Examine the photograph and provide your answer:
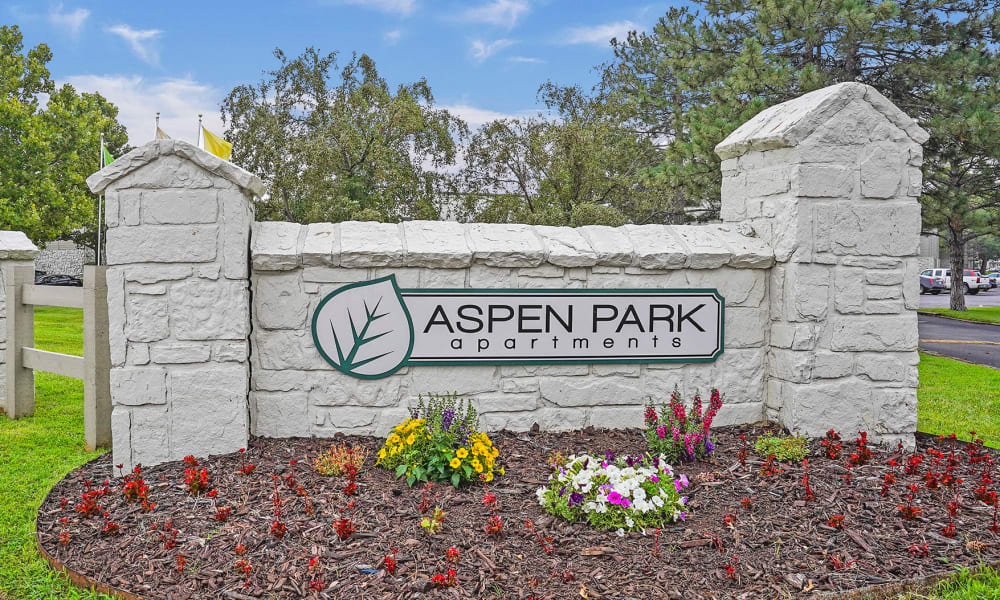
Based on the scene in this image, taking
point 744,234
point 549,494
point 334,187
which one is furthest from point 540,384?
point 334,187

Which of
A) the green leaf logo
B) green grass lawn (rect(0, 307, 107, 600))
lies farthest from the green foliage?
green grass lawn (rect(0, 307, 107, 600))

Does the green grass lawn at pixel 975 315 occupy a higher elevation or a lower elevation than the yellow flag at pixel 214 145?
lower

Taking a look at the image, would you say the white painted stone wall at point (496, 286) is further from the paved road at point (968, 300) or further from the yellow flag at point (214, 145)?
the paved road at point (968, 300)

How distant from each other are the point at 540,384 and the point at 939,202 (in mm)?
11833

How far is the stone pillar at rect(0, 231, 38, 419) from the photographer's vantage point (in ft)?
19.2

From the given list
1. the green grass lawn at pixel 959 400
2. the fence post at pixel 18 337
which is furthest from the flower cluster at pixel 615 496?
the fence post at pixel 18 337

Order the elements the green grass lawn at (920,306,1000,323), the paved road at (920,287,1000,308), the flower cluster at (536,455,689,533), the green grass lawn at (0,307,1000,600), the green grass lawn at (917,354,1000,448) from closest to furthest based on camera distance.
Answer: the green grass lawn at (0,307,1000,600) → the flower cluster at (536,455,689,533) → the green grass lawn at (917,354,1000,448) → the green grass lawn at (920,306,1000,323) → the paved road at (920,287,1000,308)

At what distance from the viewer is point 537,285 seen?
427 centimetres

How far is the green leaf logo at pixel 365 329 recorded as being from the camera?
4.08 metres

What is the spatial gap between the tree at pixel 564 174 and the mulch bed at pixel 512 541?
23.0 ft

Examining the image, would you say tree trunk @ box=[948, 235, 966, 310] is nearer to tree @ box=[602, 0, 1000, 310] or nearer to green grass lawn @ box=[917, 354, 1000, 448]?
tree @ box=[602, 0, 1000, 310]

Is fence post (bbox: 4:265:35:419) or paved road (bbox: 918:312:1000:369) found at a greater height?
fence post (bbox: 4:265:35:419)

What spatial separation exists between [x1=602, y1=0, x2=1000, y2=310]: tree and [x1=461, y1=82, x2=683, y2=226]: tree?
1.05m

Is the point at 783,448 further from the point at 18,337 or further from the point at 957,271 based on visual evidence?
the point at 957,271
